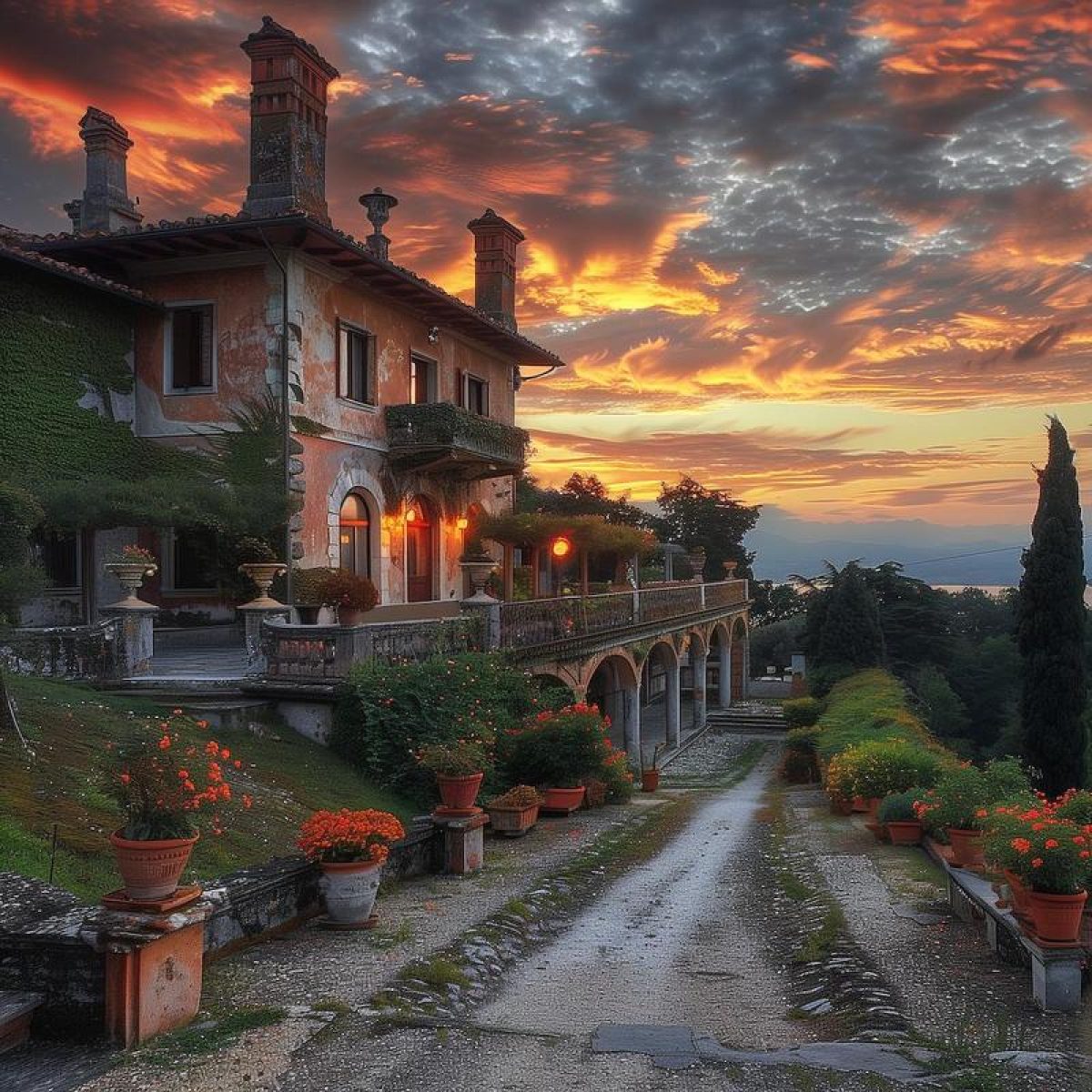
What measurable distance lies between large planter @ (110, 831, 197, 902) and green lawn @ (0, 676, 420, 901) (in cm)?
59

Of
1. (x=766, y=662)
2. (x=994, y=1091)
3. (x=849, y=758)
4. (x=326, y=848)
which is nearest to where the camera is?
(x=994, y=1091)

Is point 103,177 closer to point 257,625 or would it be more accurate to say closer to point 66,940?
point 257,625

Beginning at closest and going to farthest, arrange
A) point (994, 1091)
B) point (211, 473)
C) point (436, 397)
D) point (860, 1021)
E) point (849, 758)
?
point (994, 1091), point (860, 1021), point (849, 758), point (211, 473), point (436, 397)

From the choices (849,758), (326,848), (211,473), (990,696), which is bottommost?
(990,696)

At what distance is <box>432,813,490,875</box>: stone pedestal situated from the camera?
30.9 ft

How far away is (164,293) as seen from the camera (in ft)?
60.6

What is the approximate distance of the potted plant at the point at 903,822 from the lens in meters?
11.9

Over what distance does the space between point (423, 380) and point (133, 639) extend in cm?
1091

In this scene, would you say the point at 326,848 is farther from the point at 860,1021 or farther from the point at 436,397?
the point at 436,397

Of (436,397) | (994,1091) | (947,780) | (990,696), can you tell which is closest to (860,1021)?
(994,1091)

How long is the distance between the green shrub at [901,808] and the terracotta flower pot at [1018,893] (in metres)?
5.67

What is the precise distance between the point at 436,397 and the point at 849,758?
12508mm

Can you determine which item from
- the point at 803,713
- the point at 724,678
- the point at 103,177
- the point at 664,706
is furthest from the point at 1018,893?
the point at 724,678

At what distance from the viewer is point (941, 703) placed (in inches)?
2072
